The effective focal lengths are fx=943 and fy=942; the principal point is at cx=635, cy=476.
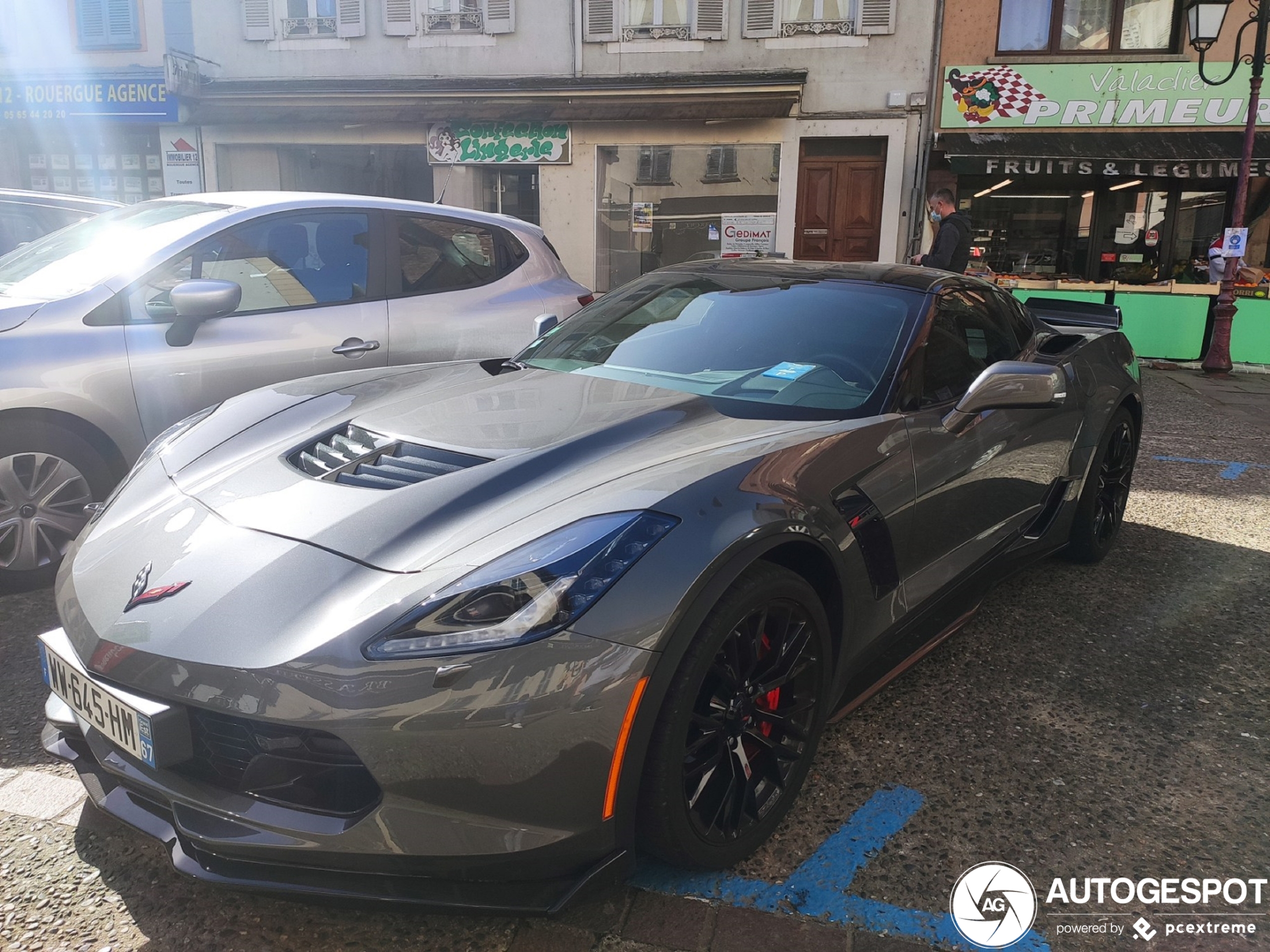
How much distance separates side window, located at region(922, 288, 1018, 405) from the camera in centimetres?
→ 295

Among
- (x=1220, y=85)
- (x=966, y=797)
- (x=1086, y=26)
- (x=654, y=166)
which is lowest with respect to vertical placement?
(x=966, y=797)

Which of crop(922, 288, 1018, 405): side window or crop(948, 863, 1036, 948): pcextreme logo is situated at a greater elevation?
crop(922, 288, 1018, 405): side window

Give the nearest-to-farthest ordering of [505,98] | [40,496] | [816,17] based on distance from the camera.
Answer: [40,496]
[816,17]
[505,98]

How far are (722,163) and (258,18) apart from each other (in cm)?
768

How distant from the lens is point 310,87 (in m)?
14.4

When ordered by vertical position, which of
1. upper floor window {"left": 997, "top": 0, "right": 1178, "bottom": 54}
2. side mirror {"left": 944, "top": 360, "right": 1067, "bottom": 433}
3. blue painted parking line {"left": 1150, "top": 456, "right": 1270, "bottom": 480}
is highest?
upper floor window {"left": 997, "top": 0, "right": 1178, "bottom": 54}

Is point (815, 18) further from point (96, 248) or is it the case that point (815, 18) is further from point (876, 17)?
point (96, 248)

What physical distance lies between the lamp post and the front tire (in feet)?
36.9

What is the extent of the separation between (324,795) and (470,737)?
0.99 feet

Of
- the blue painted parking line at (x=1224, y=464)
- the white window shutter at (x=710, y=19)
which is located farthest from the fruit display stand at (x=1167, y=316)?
the white window shutter at (x=710, y=19)

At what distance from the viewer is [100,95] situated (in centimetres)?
1505

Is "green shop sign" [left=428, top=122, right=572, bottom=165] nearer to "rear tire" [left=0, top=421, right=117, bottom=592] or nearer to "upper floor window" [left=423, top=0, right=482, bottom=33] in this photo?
"upper floor window" [left=423, top=0, right=482, bottom=33]

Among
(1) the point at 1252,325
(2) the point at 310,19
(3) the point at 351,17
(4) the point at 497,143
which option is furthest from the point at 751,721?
(2) the point at 310,19

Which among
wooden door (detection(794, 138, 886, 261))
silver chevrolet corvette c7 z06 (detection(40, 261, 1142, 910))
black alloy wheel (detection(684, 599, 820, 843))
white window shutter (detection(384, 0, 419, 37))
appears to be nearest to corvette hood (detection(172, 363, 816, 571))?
silver chevrolet corvette c7 z06 (detection(40, 261, 1142, 910))
